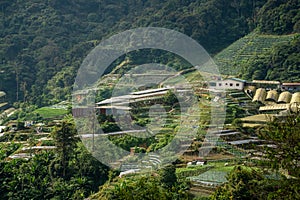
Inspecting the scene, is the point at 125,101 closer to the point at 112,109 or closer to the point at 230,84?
the point at 112,109

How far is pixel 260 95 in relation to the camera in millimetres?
20688

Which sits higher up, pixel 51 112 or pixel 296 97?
pixel 296 97

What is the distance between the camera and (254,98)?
A: 20.7m

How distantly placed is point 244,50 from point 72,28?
58.2 feet

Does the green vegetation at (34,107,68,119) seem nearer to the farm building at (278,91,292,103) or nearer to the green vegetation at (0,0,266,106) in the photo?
the green vegetation at (0,0,266,106)

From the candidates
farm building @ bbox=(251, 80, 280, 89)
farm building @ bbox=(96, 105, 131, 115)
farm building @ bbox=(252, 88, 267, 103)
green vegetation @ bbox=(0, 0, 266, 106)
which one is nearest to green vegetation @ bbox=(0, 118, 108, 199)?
farm building @ bbox=(96, 105, 131, 115)

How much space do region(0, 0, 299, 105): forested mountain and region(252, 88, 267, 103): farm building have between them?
7997 millimetres

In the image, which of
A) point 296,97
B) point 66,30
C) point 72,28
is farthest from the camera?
point 72,28

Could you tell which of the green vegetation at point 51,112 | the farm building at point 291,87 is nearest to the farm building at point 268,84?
the farm building at point 291,87

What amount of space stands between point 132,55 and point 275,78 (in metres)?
10.5

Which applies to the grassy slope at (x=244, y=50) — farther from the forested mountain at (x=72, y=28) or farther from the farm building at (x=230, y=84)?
the farm building at (x=230, y=84)

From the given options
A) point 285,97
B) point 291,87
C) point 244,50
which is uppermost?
point 244,50

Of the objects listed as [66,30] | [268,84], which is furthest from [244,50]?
[66,30]

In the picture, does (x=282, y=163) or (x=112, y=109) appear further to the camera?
(x=112, y=109)
